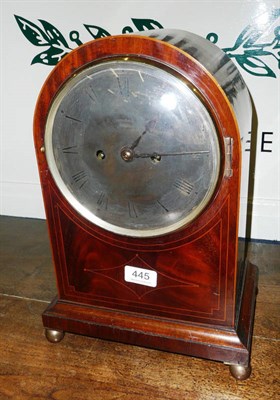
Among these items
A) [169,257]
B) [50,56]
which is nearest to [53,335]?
[169,257]

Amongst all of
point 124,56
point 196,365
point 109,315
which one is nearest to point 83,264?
point 109,315

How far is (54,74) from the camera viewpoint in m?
1.02

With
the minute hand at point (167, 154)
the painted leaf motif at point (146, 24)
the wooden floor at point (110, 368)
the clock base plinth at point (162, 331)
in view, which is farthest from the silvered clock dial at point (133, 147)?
the painted leaf motif at point (146, 24)

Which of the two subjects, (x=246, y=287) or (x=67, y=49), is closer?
(x=246, y=287)

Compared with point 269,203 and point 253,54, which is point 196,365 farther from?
point 253,54

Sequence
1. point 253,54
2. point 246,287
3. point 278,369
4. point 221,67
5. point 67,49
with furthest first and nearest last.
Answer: point 67,49, point 253,54, point 246,287, point 278,369, point 221,67

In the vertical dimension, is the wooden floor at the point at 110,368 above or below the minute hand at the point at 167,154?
below

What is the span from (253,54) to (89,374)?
132 cm

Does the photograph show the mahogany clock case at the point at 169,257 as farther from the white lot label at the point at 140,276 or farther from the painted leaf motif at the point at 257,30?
the painted leaf motif at the point at 257,30

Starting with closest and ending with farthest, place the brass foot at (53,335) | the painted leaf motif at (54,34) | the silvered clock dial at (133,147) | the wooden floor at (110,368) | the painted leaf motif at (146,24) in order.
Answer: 1. the silvered clock dial at (133,147)
2. the wooden floor at (110,368)
3. the brass foot at (53,335)
4. the painted leaf motif at (146,24)
5. the painted leaf motif at (54,34)

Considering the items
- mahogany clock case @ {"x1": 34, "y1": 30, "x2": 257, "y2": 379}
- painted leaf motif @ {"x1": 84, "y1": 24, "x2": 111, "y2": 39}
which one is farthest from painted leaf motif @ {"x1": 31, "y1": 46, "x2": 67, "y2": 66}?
mahogany clock case @ {"x1": 34, "y1": 30, "x2": 257, "y2": 379}

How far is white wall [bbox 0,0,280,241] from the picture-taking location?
1.66 meters

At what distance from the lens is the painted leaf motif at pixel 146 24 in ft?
5.69

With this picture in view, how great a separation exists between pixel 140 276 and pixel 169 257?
0.37 ft
